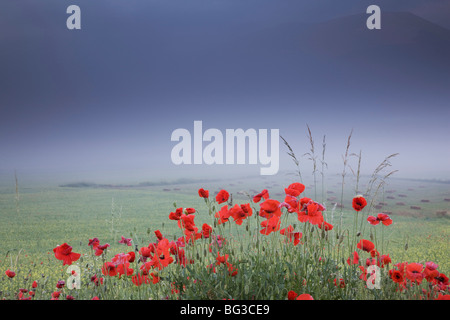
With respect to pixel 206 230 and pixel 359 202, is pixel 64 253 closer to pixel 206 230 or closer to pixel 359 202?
pixel 206 230

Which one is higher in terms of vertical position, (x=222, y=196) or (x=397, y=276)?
(x=222, y=196)

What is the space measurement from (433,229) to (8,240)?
7.19 meters

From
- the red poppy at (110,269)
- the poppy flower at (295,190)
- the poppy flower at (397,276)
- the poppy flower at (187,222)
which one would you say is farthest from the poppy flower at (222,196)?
the poppy flower at (397,276)

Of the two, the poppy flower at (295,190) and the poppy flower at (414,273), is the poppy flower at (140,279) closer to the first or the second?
the poppy flower at (295,190)

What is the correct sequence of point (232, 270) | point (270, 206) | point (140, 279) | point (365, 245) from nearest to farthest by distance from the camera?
point (270, 206), point (232, 270), point (365, 245), point (140, 279)

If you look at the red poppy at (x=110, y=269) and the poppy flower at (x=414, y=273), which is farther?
the red poppy at (x=110, y=269)

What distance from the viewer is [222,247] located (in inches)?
112

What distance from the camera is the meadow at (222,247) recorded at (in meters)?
2.57

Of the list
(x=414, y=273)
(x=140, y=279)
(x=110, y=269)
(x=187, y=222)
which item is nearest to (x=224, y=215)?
(x=187, y=222)

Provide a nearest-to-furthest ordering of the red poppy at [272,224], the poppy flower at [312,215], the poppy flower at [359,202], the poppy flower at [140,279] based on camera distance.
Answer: the poppy flower at [359,202], the poppy flower at [312,215], the red poppy at [272,224], the poppy flower at [140,279]

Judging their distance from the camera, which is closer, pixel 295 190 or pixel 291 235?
pixel 295 190
